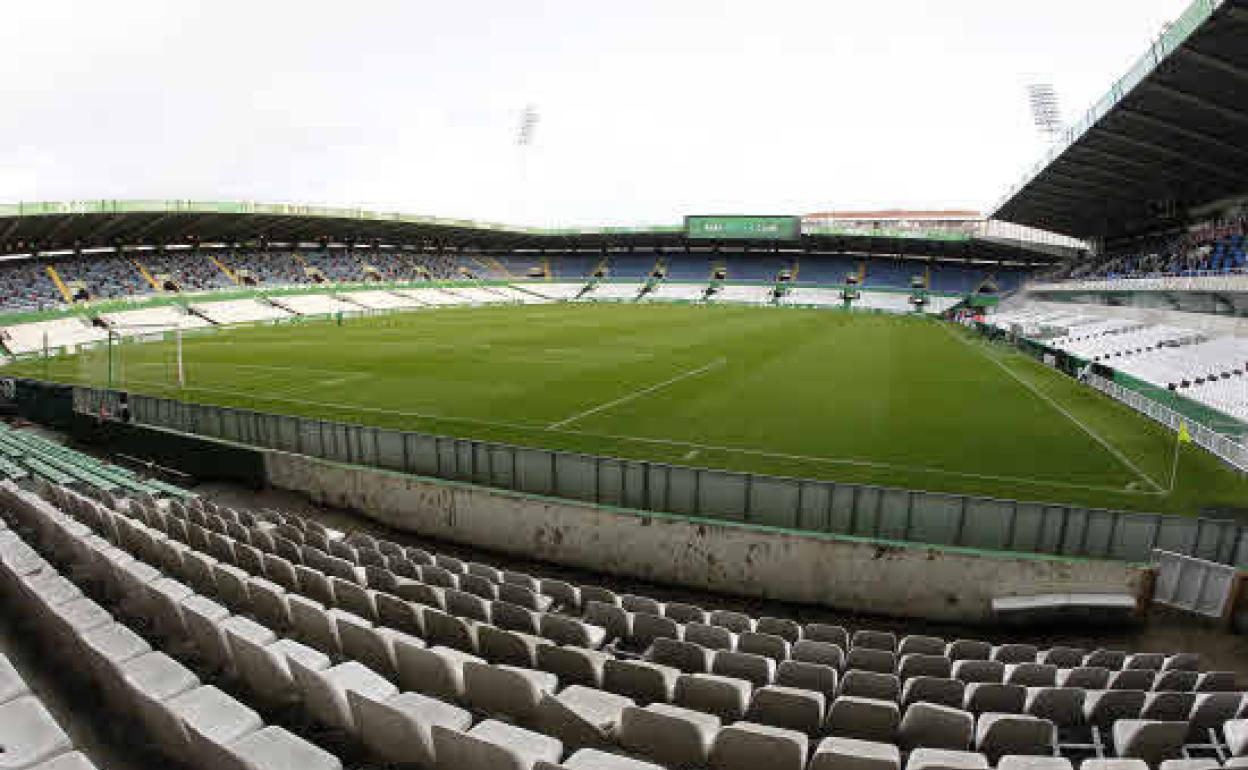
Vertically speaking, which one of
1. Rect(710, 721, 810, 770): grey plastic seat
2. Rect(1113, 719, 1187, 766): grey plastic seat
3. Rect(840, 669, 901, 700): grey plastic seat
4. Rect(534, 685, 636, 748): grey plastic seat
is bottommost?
Rect(840, 669, 901, 700): grey plastic seat

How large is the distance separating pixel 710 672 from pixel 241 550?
16.5ft

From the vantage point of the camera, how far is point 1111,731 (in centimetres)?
490

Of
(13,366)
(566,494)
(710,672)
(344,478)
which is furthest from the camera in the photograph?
(13,366)

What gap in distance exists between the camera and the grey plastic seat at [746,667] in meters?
5.18

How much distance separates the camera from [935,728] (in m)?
4.22

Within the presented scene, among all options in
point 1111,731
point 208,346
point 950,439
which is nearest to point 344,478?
point 1111,731

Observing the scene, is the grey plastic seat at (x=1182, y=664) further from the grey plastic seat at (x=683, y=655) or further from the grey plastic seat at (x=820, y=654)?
the grey plastic seat at (x=683, y=655)

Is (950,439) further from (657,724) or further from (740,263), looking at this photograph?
(740,263)

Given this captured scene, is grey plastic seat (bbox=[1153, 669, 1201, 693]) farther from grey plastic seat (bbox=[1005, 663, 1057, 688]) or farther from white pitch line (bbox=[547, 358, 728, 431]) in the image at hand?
white pitch line (bbox=[547, 358, 728, 431])

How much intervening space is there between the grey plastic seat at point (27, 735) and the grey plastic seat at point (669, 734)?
2.77 meters

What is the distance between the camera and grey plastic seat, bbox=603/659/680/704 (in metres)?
4.73

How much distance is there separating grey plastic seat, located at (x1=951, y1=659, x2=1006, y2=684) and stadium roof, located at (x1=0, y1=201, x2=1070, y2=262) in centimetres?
5629

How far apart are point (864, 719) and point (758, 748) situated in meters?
1.13

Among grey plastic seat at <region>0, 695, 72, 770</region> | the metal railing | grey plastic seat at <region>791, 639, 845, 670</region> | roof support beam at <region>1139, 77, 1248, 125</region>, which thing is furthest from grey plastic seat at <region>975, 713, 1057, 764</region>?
roof support beam at <region>1139, 77, 1248, 125</region>
